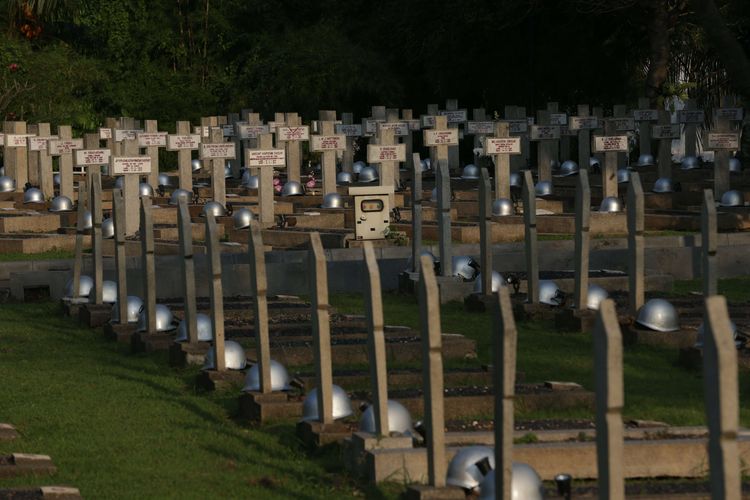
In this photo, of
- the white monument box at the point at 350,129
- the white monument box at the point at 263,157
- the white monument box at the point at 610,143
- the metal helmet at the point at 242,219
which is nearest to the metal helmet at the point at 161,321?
the white monument box at the point at 263,157

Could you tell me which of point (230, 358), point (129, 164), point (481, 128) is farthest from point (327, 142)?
point (230, 358)

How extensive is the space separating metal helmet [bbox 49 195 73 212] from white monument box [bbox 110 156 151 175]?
19.4 ft

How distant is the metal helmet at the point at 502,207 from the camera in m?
27.3

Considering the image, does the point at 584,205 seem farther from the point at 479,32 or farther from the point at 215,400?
the point at 479,32

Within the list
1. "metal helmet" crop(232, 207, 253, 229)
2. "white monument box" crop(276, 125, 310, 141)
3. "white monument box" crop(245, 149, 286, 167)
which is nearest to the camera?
"white monument box" crop(245, 149, 286, 167)

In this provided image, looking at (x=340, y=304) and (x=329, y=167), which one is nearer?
(x=340, y=304)

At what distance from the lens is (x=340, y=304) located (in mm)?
19641

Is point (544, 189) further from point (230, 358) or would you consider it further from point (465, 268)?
point (230, 358)

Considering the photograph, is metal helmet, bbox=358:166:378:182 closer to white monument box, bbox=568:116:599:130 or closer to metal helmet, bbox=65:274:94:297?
white monument box, bbox=568:116:599:130

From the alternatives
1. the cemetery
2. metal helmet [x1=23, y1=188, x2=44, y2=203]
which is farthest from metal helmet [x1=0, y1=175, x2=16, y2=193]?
metal helmet [x1=23, y1=188, x2=44, y2=203]

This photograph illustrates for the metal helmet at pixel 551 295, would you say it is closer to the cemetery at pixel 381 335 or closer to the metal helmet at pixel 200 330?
the cemetery at pixel 381 335

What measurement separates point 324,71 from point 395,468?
37.4 m

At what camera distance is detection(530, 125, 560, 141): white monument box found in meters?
31.3

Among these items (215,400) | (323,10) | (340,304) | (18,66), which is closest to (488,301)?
(340,304)
